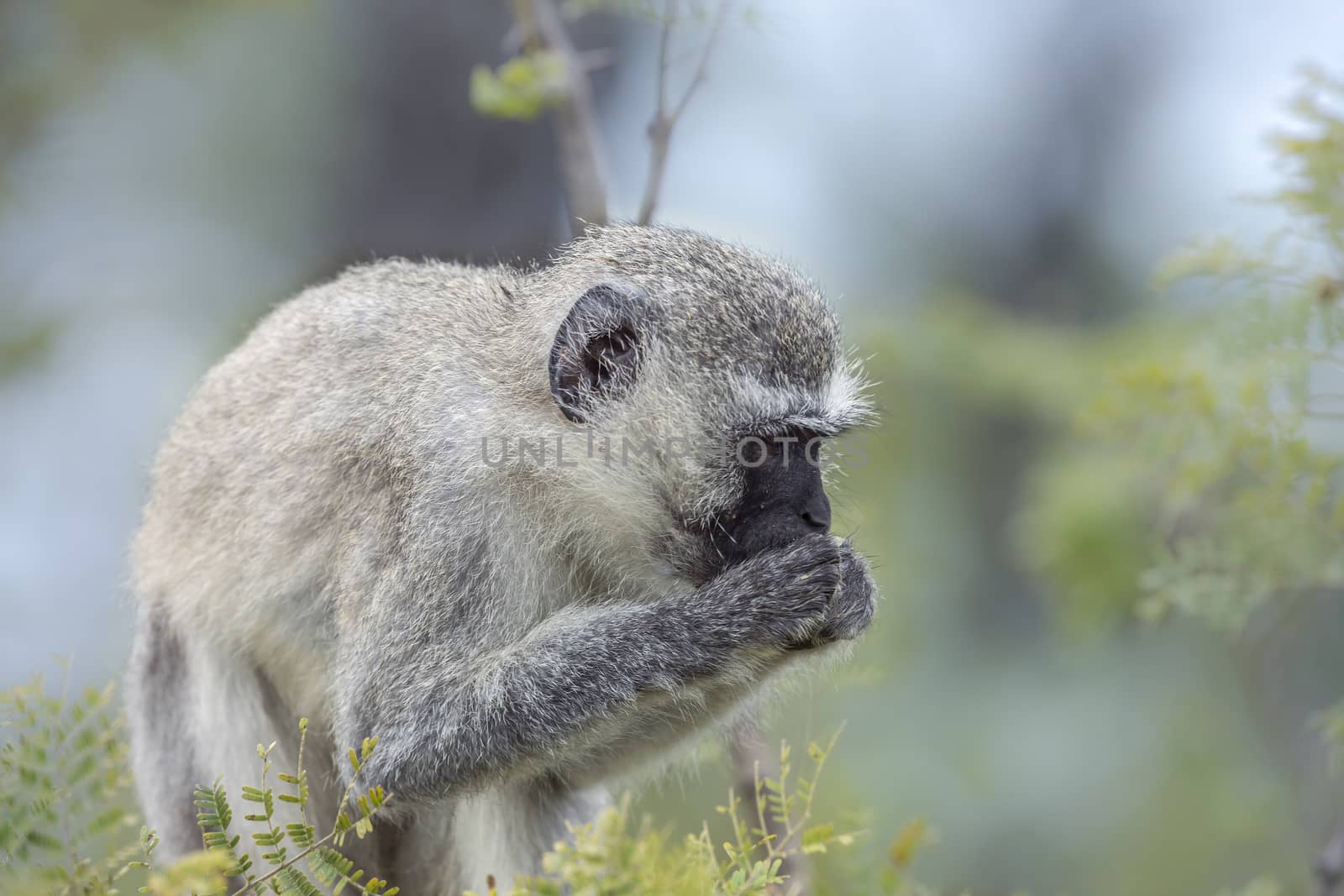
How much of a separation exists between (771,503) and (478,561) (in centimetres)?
87

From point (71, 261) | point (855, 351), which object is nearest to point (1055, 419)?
point (855, 351)

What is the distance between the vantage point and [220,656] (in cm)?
369

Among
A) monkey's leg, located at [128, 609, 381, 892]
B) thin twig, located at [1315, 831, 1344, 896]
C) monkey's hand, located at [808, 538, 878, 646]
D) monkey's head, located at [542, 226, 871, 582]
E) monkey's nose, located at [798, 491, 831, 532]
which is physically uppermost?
monkey's head, located at [542, 226, 871, 582]

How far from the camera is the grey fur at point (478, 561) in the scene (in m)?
3.10

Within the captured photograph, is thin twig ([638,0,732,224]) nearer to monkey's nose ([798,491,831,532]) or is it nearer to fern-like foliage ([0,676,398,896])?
monkey's nose ([798,491,831,532])

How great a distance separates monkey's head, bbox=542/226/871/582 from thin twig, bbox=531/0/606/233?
0.82 m

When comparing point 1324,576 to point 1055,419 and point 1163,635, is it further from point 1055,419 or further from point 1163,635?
point 1163,635

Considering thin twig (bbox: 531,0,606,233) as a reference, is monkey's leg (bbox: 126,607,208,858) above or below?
below

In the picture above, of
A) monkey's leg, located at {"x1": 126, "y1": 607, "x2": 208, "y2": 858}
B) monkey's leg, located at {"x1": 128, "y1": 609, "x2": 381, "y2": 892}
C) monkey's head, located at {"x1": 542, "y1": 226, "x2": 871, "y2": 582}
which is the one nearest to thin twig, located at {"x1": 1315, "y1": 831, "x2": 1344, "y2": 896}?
monkey's head, located at {"x1": 542, "y1": 226, "x2": 871, "y2": 582}

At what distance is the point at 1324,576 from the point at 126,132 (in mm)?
14904

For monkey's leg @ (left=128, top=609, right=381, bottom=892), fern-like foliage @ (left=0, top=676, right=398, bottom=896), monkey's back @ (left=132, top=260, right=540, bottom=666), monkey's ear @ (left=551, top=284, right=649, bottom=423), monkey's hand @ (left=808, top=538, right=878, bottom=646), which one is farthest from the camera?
monkey's leg @ (left=128, top=609, right=381, bottom=892)

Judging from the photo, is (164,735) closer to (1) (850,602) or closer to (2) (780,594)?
(2) (780,594)

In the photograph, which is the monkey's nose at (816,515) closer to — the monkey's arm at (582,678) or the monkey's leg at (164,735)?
the monkey's arm at (582,678)

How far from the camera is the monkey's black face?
3197 millimetres
